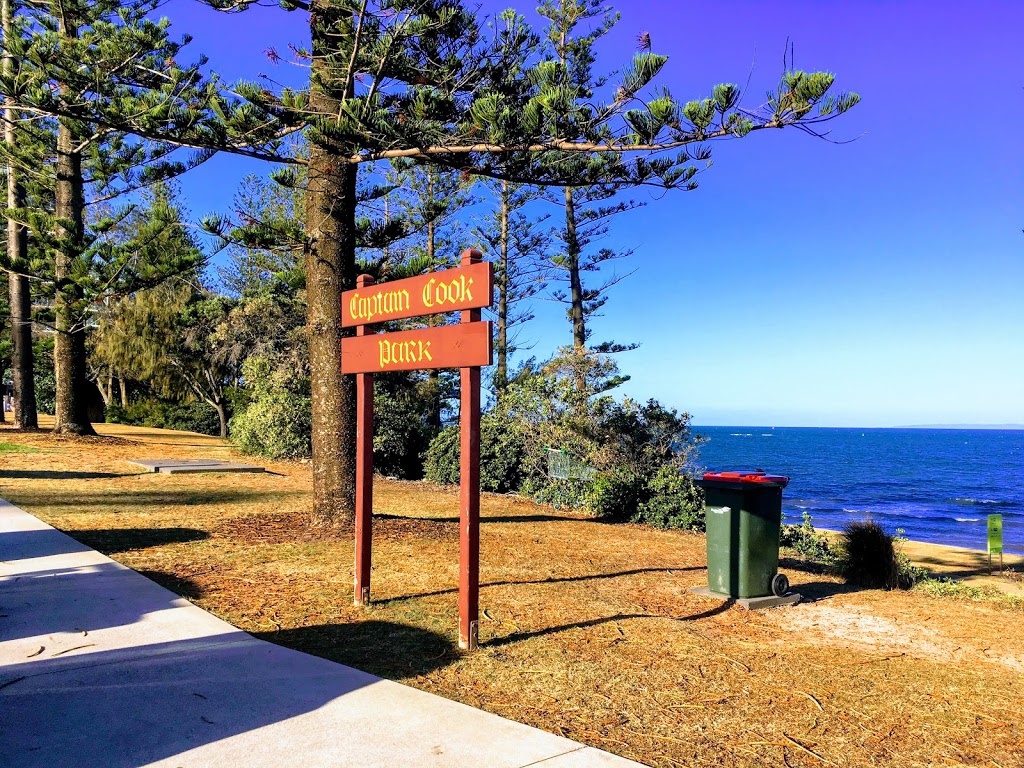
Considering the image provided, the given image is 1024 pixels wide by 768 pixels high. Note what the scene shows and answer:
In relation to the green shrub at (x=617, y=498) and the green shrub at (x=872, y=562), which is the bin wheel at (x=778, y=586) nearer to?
the green shrub at (x=872, y=562)

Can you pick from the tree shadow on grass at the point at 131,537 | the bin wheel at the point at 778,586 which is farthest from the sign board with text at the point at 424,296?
the bin wheel at the point at 778,586

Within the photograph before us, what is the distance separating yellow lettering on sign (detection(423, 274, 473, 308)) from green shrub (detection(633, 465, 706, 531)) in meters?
6.97

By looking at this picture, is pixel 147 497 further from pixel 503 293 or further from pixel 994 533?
pixel 503 293

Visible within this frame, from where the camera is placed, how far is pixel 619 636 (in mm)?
4934

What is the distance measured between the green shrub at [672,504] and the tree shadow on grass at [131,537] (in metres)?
6.07

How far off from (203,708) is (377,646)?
126 cm

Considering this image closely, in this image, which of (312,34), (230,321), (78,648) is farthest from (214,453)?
(78,648)

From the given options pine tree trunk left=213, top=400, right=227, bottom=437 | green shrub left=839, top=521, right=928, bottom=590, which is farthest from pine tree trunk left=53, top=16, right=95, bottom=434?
green shrub left=839, top=521, right=928, bottom=590

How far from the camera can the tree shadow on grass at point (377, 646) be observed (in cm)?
413

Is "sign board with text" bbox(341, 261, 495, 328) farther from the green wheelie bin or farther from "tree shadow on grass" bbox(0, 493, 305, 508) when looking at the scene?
"tree shadow on grass" bbox(0, 493, 305, 508)

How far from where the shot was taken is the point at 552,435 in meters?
13.0

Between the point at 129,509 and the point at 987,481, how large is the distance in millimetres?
60532

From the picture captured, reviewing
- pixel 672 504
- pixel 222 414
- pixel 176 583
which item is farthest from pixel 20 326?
pixel 672 504

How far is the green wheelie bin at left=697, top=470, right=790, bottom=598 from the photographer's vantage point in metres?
6.03
